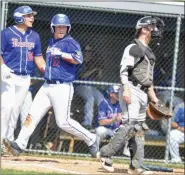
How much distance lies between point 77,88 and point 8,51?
237cm

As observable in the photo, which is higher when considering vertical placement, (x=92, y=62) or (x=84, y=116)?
(x=92, y=62)

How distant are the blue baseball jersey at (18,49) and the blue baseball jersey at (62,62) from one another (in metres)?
0.37

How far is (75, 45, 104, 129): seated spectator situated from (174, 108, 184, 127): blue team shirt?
124cm

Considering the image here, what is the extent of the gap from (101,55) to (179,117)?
1.79 meters

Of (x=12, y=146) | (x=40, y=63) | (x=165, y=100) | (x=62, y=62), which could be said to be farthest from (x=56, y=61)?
(x=165, y=100)

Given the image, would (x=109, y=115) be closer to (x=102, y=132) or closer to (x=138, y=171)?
(x=102, y=132)

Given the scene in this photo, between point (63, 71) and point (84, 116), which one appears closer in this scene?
point (63, 71)

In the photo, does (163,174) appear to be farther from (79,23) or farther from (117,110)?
(79,23)

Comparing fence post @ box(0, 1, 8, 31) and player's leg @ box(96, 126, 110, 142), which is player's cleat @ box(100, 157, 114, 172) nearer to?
player's leg @ box(96, 126, 110, 142)

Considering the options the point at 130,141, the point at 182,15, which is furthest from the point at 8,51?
the point at 182,15

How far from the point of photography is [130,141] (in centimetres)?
911

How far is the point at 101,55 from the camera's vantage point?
42.1ft

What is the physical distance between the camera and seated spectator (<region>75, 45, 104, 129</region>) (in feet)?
39.8

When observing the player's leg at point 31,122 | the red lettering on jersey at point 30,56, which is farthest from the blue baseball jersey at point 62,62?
the red lettering on jersey at point 30,56
